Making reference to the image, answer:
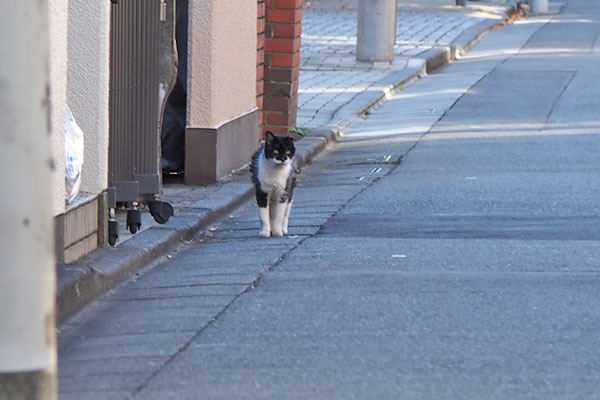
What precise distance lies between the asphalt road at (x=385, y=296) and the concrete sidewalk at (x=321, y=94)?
13cm

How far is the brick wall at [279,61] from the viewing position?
42.5 feet

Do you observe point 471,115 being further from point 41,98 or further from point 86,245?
point 41,98

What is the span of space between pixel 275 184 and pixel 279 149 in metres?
0.23

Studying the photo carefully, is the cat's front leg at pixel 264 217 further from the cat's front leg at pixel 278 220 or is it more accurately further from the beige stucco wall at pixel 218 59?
the beige stucco wall at pixel 218 59

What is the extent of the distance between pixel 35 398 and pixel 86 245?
364 centimetres

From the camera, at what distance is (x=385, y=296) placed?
668 cm

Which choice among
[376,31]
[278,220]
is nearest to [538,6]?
[376,31]

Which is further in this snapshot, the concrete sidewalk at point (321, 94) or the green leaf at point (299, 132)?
the green leaf at point (299, 132)

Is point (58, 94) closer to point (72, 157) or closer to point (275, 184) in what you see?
point (72, 157)

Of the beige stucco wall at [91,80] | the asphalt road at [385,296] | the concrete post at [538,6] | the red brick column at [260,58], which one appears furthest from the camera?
the concrete post at [538,6]

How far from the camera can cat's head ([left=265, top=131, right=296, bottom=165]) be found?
864 cm

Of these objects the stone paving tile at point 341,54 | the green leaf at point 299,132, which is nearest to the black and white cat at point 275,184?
the green leaf at point 299,132

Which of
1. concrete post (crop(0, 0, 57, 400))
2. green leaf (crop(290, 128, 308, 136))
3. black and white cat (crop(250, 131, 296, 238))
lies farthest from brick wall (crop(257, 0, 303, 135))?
concrete post (crop(0, 0, 57, 400))

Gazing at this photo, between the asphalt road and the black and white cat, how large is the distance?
148 mm
